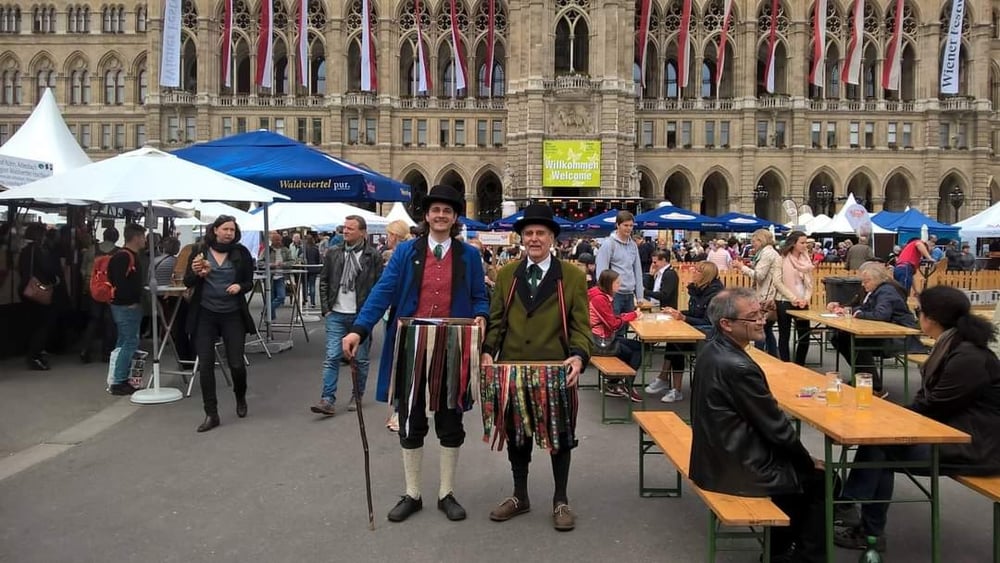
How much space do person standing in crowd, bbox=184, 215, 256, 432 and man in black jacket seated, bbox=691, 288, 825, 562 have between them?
477 cm

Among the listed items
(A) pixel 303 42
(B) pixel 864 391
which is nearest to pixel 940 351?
(B) pixel 864 391

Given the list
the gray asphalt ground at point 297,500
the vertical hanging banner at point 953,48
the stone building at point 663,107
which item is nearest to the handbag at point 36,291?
the gray asphalt ground at point 297,500

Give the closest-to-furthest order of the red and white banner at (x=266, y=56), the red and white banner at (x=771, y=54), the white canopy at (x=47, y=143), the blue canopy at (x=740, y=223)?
the white canopy at (x=47, y=143) → the blue canopy at (x=740, y=223) → the red and white banner at (x=266, y=56) → the red and white banner at (x=771, y=54)

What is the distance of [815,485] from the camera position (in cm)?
390

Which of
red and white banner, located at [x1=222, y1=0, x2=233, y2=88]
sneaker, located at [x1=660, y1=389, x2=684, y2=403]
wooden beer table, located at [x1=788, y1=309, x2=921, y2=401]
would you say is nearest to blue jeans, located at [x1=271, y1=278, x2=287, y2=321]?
sneaker, located at [x1=660, y1=389, x2=684, y2=403]

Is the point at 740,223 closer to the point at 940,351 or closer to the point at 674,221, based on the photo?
the point at 674,221

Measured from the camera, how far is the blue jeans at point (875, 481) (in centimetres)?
417

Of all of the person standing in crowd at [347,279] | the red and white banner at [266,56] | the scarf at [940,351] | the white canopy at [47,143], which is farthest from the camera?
the red and white banner at [266,56]

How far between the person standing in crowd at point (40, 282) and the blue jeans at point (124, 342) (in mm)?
2042

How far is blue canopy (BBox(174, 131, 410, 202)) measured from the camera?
10547mm

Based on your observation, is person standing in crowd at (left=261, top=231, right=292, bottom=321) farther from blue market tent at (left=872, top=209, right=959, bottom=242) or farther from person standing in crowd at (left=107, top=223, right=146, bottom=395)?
blue market tent at (left=872, top=209, right=959, bottom=242)

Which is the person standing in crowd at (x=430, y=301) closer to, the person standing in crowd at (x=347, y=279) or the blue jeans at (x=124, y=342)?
the person standing in crowd at (x=347, y=279)

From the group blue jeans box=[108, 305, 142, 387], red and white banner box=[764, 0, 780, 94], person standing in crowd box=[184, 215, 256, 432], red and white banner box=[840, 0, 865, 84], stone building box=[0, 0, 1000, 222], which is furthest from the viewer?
stone building box=[0, 0, 1000, 222]

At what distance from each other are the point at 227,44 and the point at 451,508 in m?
42.0
